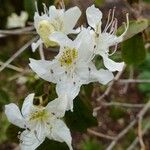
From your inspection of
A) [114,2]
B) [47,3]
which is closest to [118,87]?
[114,2]

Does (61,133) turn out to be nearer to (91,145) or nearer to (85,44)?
(85,44)

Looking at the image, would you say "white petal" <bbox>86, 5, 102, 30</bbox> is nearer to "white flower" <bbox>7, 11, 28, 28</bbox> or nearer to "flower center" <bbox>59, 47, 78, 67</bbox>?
"flower center" <bbox>59, 47, 78, 67</bbox>

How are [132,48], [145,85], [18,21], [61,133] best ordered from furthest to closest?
1. [145,85]
2. [18,21]
3. [132,48]
4. [61,133]

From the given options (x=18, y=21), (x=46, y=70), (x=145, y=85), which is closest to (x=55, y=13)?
(x=46, y=70)

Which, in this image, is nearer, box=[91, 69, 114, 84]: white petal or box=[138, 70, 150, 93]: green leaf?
box=[91, 69, 114, 84]: white petal

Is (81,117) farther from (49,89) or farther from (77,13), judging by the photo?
(77,13)

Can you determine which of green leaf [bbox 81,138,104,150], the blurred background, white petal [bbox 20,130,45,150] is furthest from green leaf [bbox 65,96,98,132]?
green leaf [bbox 81,138,104,150]

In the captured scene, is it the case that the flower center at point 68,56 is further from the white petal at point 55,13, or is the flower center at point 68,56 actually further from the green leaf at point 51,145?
the green leaf at point 51,145
